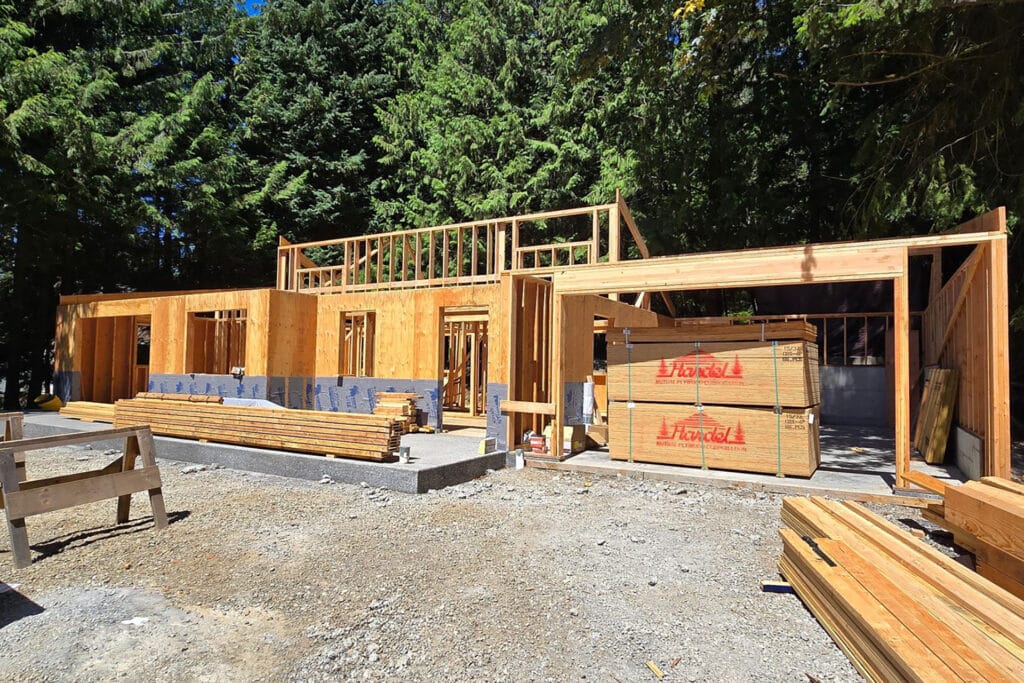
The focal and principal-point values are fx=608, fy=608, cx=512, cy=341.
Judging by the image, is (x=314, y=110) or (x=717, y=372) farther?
(x=314, y=110)

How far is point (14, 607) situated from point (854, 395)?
58.0 feet

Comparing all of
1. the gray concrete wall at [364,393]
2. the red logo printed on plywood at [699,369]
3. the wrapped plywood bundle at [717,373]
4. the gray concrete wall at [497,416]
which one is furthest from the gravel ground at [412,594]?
the gray concrete wall at [364,393]

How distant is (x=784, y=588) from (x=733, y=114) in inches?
608

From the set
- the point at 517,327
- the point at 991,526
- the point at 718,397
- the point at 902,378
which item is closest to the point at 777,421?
the point at 718,397

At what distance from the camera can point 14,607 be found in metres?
4.22

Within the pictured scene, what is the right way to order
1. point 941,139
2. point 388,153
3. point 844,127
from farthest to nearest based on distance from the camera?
point 388,153, point 844,127, point 941,139

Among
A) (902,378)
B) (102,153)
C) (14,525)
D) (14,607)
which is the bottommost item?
(14,607)

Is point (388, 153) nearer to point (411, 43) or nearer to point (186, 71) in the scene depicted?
point (411, 43)

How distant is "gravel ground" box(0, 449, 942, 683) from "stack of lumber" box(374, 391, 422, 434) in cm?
474

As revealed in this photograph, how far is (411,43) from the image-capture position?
26281 mm

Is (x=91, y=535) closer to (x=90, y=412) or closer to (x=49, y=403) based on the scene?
(x=90, y=412)

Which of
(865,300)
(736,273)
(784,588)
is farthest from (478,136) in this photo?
(784,588)

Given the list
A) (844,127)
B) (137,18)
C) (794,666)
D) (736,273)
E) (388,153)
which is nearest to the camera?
(794,666)

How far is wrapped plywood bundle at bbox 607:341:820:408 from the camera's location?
26.0ft
